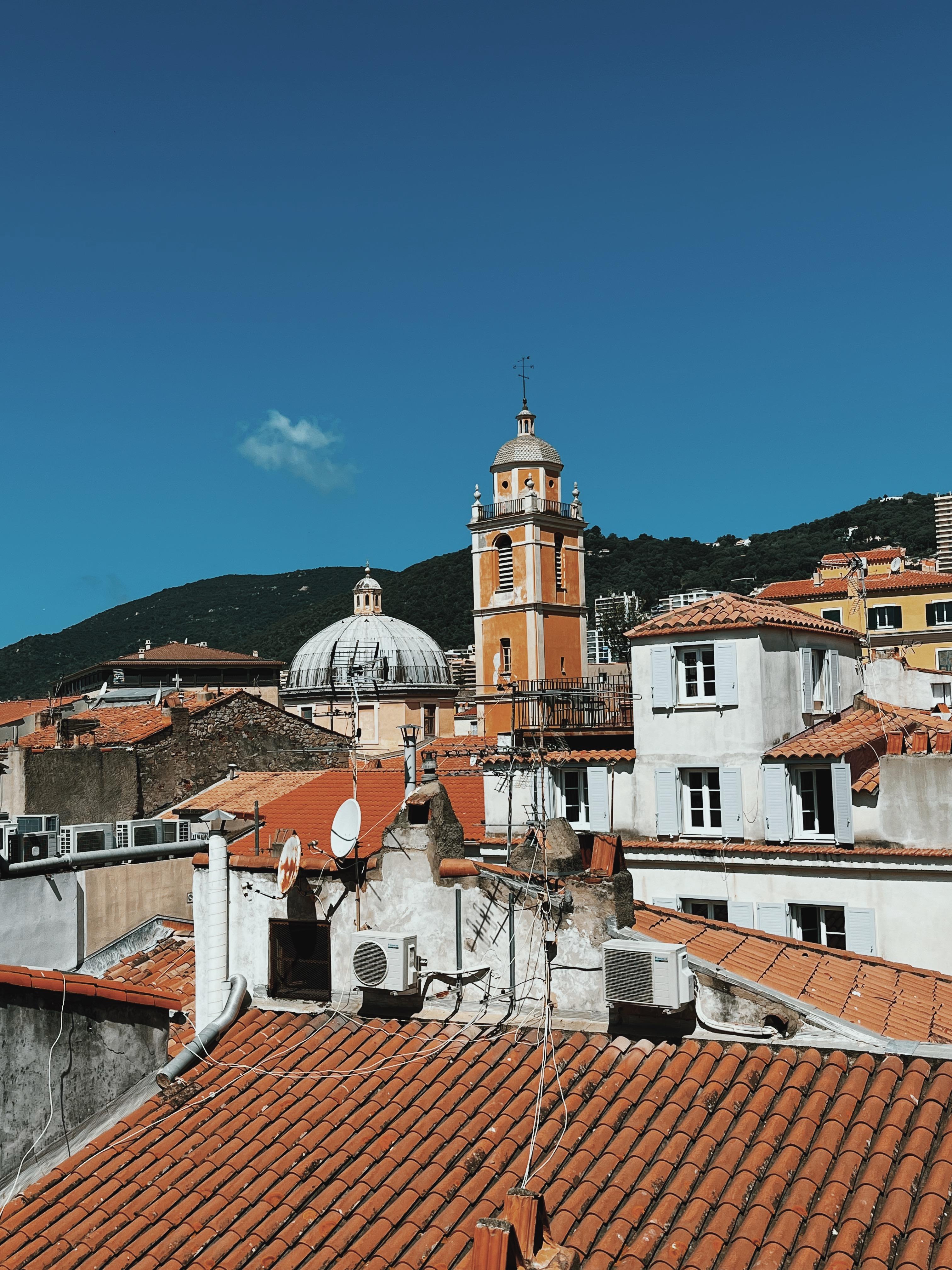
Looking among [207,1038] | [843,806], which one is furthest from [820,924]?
[207,1038]

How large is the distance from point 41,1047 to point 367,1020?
325cm

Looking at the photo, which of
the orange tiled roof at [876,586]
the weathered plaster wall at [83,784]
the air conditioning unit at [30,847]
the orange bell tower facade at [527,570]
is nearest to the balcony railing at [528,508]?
the orange bell tower facade at [527,570]

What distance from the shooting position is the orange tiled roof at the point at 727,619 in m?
22.9

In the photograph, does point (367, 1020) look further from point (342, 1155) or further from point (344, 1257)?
point (344, 1257)

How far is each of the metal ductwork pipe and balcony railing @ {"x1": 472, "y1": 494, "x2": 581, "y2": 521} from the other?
5272 cm

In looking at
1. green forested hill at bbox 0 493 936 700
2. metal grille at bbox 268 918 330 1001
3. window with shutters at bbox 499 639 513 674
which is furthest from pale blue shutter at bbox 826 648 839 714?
green forested hill at bbox 0 493 936 700

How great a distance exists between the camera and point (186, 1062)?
10508 mm

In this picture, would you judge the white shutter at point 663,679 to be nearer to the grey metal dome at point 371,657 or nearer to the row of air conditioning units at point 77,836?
the row of air conditioning units at point 77,836

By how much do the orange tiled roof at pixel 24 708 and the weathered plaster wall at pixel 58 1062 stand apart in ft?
135

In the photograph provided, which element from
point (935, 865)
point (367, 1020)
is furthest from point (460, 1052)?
point (935, 865)

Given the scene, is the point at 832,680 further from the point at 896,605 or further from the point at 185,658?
the point at 185,658

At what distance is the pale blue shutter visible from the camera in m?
25.4

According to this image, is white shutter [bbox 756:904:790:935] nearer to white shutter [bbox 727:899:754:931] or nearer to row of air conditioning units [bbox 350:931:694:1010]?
white shutter [bbox 727:899:754:931]

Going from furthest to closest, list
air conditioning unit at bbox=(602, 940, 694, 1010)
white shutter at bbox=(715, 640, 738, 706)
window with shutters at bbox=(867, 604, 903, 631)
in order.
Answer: window with shutters at bbox=(867, 604, 903, 631) → white shutter at bbox=(715, 640, 738, 706) → air conditioning unit at bbox=(602, 940, 694, 1010)
